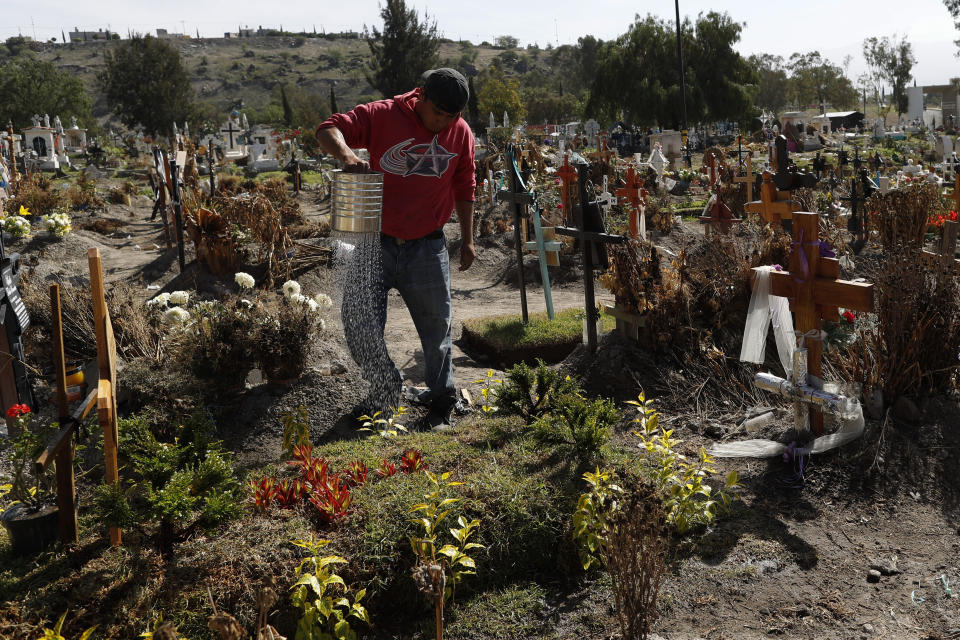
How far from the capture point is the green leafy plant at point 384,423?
434 cm

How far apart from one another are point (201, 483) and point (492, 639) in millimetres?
1198

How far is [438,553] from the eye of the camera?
294 centimetres

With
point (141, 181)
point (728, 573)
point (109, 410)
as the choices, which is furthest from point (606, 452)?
point (141, 181)

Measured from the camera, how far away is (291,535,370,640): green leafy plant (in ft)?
8.04

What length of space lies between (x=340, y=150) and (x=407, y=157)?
68cm

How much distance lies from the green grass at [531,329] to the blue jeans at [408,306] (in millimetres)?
2111

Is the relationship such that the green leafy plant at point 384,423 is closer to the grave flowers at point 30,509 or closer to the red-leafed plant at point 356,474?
the red-leafed plant at point 356,474

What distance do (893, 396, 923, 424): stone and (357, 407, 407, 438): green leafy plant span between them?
2554 millimetres

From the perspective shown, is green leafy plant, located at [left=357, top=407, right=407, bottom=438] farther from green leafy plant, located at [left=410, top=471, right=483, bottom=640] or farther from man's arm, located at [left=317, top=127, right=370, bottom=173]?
man's arm, located at [left=317, top=127, right=370, bottom=173]

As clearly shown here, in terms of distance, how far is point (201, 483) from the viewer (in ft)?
9.55

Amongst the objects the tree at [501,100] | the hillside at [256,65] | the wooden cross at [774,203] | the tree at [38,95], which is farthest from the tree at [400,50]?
the wooden cross at [774,203]

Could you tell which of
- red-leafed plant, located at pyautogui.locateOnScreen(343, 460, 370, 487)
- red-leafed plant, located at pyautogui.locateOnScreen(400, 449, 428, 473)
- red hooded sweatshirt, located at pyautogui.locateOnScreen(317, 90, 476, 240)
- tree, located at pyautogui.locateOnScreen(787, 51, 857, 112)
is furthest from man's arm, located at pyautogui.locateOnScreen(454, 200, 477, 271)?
tree, located at pyautogui.locateOnScreen(787, 51, 857, 112)

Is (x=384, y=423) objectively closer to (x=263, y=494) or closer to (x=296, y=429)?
(x=296, y=429)

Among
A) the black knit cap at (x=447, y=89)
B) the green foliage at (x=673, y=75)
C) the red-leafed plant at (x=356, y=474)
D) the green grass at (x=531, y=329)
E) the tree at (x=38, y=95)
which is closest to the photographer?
the red-leafed plant at (x=356, y=474)
